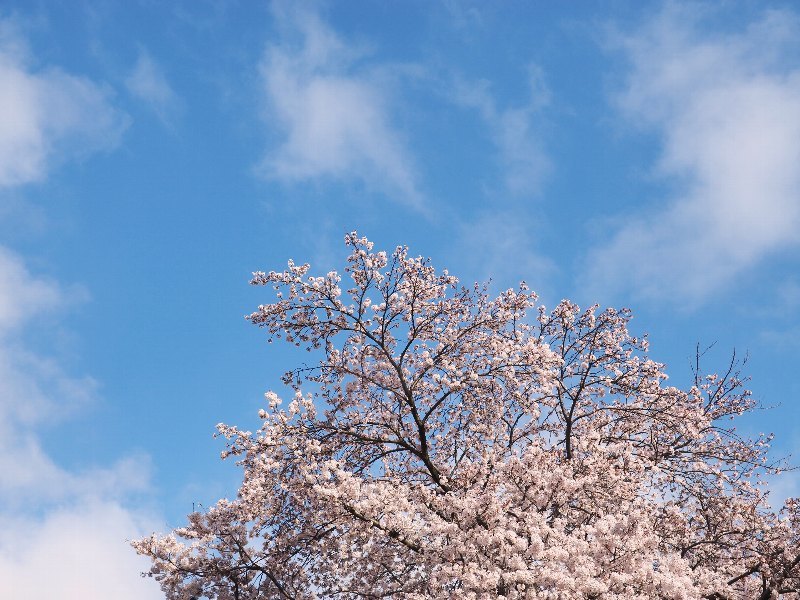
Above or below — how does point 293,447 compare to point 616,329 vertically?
below

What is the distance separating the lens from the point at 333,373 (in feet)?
57.7

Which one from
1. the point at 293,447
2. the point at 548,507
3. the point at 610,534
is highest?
the point at 293,447

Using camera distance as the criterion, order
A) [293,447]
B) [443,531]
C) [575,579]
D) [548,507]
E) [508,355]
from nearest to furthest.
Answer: [575,579] → [443,531] → [548,507] → [293,447] → [508,355]

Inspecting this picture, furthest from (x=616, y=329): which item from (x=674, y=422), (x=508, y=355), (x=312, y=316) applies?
(x=312, y=316)

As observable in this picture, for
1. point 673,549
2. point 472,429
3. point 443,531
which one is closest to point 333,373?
point 472,429

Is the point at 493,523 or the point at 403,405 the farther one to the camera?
the point at 403,405

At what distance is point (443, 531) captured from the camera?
12914mm

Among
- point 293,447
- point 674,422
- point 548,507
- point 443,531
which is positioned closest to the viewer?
point 443,531

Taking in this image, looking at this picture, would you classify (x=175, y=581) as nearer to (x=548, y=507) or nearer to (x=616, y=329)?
(x=548, y=507)

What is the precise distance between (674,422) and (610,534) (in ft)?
25.3

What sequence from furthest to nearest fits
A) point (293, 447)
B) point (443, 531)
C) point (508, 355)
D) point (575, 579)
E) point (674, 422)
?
point (674, 422), point (508, 355), point (293, 447), point (443, 531), point (575, 579)

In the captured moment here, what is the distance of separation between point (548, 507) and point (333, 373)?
6095 mm

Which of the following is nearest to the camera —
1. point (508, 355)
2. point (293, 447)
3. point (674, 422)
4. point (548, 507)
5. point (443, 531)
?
point (443, 531)

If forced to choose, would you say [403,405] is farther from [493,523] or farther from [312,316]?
[493,523]
